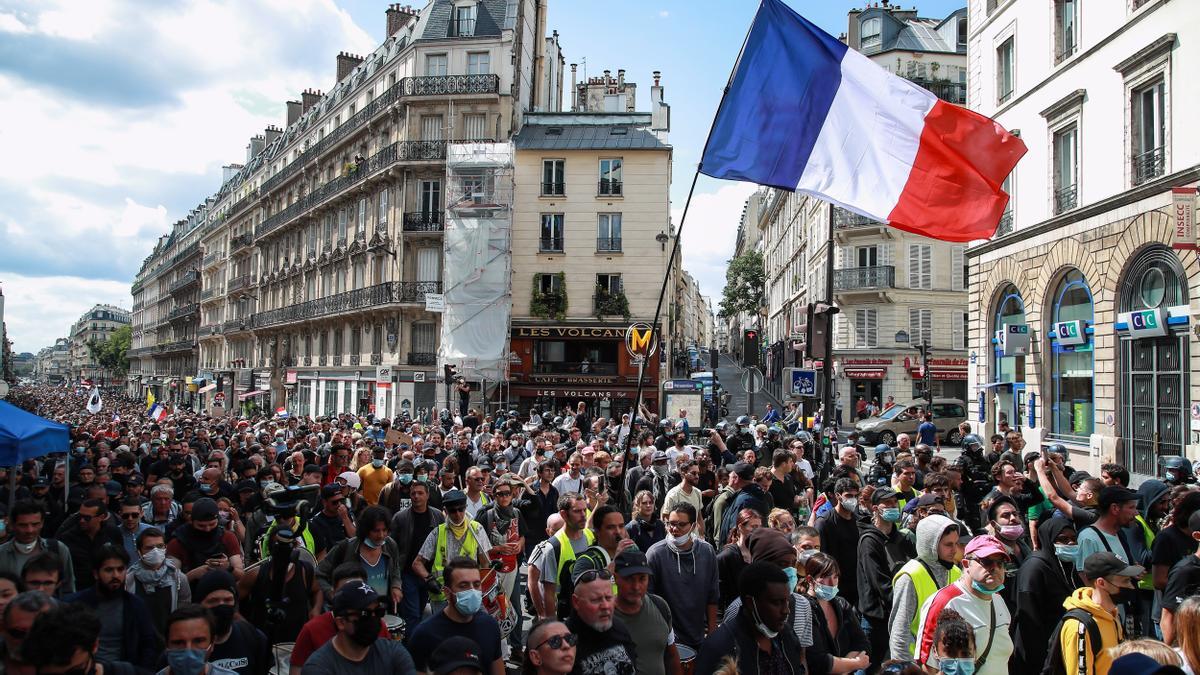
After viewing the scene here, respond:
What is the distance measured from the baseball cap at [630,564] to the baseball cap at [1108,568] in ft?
7.80

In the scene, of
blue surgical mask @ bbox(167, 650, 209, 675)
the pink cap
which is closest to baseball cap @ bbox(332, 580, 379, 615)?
blue surgical mask @ bbox(167, 650, 209, 675)

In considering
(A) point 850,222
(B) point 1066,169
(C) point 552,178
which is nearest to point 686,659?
(B) point 1066,169

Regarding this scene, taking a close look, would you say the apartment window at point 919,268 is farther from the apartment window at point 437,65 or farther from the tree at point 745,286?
the tree at point 745,286

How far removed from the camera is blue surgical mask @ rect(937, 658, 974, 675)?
413 cm

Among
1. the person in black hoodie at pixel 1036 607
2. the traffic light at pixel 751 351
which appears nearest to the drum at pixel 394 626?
the person in black hoodie at pixel 1036 607

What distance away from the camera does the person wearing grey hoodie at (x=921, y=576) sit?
16.2ft

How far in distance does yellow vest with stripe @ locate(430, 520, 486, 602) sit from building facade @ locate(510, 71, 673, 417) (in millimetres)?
28723

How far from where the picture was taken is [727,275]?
260 feet

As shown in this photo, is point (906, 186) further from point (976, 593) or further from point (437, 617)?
point (437, 617)

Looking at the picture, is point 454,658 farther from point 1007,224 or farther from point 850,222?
point 850,222

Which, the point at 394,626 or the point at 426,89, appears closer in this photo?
the point at 394,626

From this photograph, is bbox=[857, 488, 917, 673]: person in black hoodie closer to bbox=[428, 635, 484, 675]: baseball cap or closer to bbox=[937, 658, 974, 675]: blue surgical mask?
bbox=[937, 658, 974, 675]: blue surgical mask

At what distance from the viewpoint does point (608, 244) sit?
36.5 m

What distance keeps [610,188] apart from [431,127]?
27.6 feet
